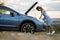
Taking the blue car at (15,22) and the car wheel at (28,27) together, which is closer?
the car wheel at (28,27)

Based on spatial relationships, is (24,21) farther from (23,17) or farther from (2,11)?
(2,11)

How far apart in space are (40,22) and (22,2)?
19.0 ft

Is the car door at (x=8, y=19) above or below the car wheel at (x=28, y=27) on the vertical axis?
above

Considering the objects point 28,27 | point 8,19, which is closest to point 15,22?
point 8,19

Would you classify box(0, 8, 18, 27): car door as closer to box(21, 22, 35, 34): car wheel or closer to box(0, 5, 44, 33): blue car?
box(0, 5, 44, 33): blue car

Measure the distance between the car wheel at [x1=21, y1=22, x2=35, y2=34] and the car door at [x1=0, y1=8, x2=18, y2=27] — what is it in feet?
1.32

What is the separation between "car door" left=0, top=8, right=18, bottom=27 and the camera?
16.1 m

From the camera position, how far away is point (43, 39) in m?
12.0

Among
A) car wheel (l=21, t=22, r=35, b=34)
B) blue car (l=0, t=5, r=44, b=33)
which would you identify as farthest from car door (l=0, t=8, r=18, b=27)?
car wheel (l=21, t=22, r=35, b=34)

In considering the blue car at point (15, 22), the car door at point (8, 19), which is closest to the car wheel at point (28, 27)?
the blue car at point (15, 22)

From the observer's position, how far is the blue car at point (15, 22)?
1609cm

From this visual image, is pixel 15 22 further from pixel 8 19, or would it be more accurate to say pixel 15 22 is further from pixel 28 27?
pixel 28 27

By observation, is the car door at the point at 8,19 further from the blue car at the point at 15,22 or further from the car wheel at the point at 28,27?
the car wheel at the point at 28,27

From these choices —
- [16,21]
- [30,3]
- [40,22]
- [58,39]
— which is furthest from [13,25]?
[30,3]
